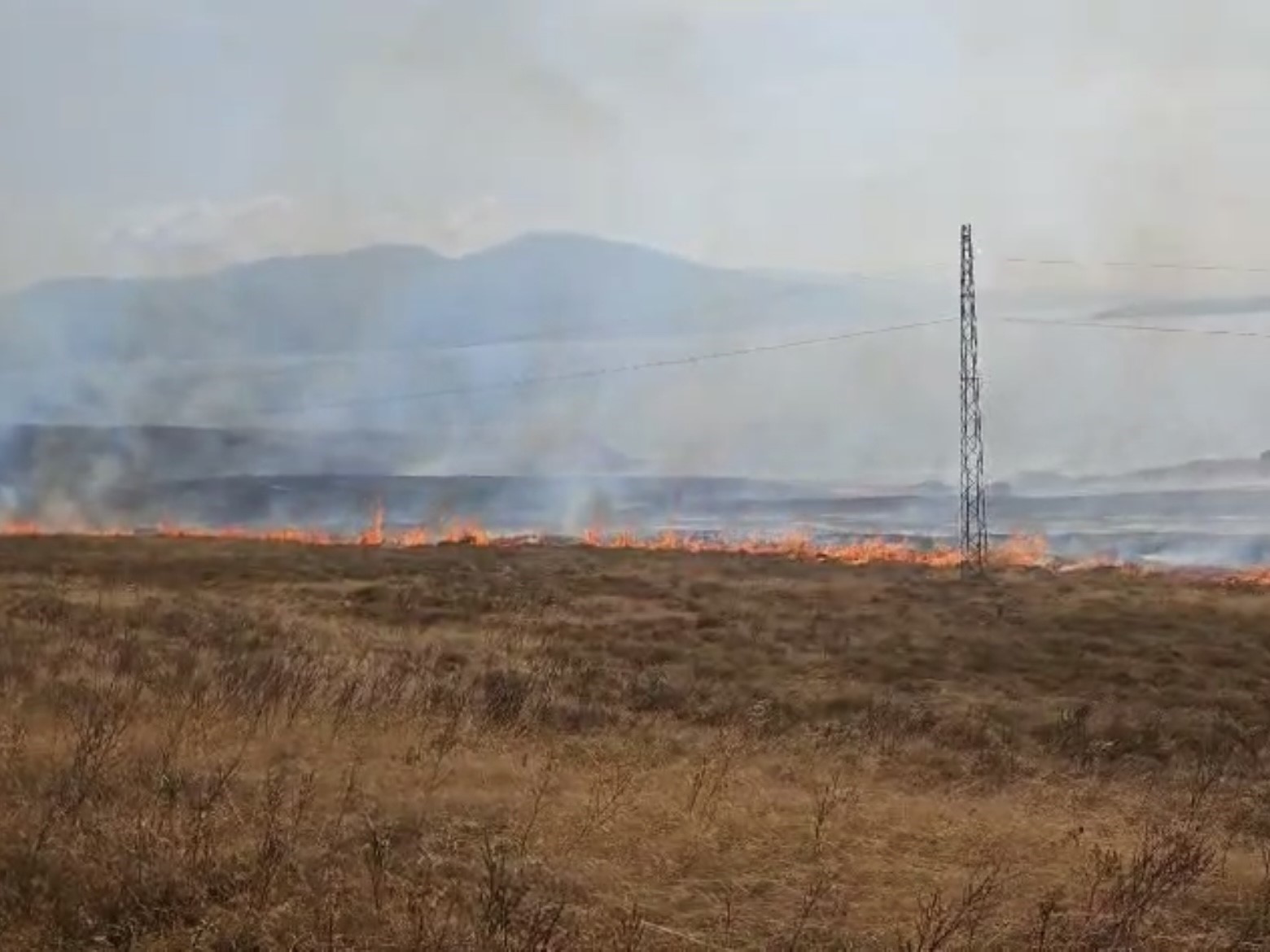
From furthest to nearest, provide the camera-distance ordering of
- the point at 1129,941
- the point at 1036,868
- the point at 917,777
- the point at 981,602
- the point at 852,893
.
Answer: the point at 981,602
the point at 917,777
the point at 1036,868
the point at 852,893
the point at 1129,941

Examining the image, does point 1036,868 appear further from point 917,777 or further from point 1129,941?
point 917,777

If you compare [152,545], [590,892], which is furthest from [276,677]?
[152,545]

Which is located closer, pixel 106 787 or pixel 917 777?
pixel 106 787

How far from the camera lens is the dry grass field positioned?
6980 millimetres

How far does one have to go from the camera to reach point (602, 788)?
10.6 metres

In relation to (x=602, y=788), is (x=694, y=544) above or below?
above

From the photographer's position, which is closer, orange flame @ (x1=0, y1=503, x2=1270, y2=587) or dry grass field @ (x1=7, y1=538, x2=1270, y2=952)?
dry grass field @ (x1=7, y1=538, x2=1270, y2=952)

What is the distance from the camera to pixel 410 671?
18781mm

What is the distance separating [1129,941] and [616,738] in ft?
25.7

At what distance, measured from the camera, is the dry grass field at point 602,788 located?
22.9ft

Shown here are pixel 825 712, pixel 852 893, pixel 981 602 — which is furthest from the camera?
pixel 981 602

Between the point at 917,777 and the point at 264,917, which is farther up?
the point at 264,917

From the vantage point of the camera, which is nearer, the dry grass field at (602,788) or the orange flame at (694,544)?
the dry grass field at (602,788)

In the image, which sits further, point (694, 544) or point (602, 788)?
point (694, 544)
